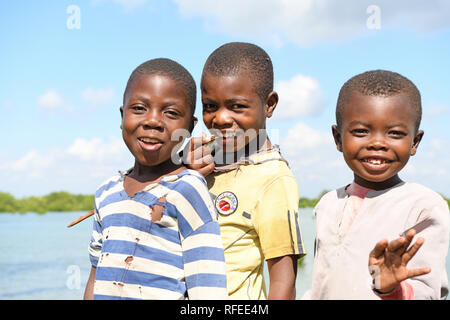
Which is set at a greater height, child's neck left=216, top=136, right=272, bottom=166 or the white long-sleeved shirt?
child's neck left=216, top=136, right=272, bottom=166

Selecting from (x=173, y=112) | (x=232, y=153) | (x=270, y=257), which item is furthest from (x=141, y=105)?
(x=270, y=257)

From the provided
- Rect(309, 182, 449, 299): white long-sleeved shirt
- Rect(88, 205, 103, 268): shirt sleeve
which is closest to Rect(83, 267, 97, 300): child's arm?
Rect(88, 205, 103, 268): shirt sleeve

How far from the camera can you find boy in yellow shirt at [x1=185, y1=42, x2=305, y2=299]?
265 cm

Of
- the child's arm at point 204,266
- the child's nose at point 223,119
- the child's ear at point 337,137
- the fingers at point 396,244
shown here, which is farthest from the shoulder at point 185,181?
the fingers at point 396,244

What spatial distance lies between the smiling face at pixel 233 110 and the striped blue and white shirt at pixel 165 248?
0.36 m

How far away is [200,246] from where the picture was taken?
8.33 feet

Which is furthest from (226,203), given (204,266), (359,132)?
(359,132)

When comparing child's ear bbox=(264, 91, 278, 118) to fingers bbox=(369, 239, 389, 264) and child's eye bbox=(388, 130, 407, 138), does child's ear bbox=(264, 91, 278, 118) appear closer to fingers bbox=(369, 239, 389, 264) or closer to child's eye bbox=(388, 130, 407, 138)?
child's eye bbox=(388, 130, 407, 138)

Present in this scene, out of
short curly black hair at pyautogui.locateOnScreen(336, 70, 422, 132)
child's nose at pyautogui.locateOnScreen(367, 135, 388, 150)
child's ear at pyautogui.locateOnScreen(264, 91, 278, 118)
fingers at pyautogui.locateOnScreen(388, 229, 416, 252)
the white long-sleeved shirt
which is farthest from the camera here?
child's ear at pyautogui.locateOnScreen(264, 91, 278, 118)

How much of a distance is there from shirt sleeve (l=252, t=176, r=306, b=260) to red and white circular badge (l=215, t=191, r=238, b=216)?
13 centimetres

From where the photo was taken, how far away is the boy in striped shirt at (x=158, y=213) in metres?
2.53

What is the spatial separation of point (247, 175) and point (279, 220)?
340 mm

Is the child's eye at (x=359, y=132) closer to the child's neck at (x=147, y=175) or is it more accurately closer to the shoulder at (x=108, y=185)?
the child's neck at (x=147, y=175)

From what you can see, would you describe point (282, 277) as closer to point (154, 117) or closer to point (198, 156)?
point (198, 156)
